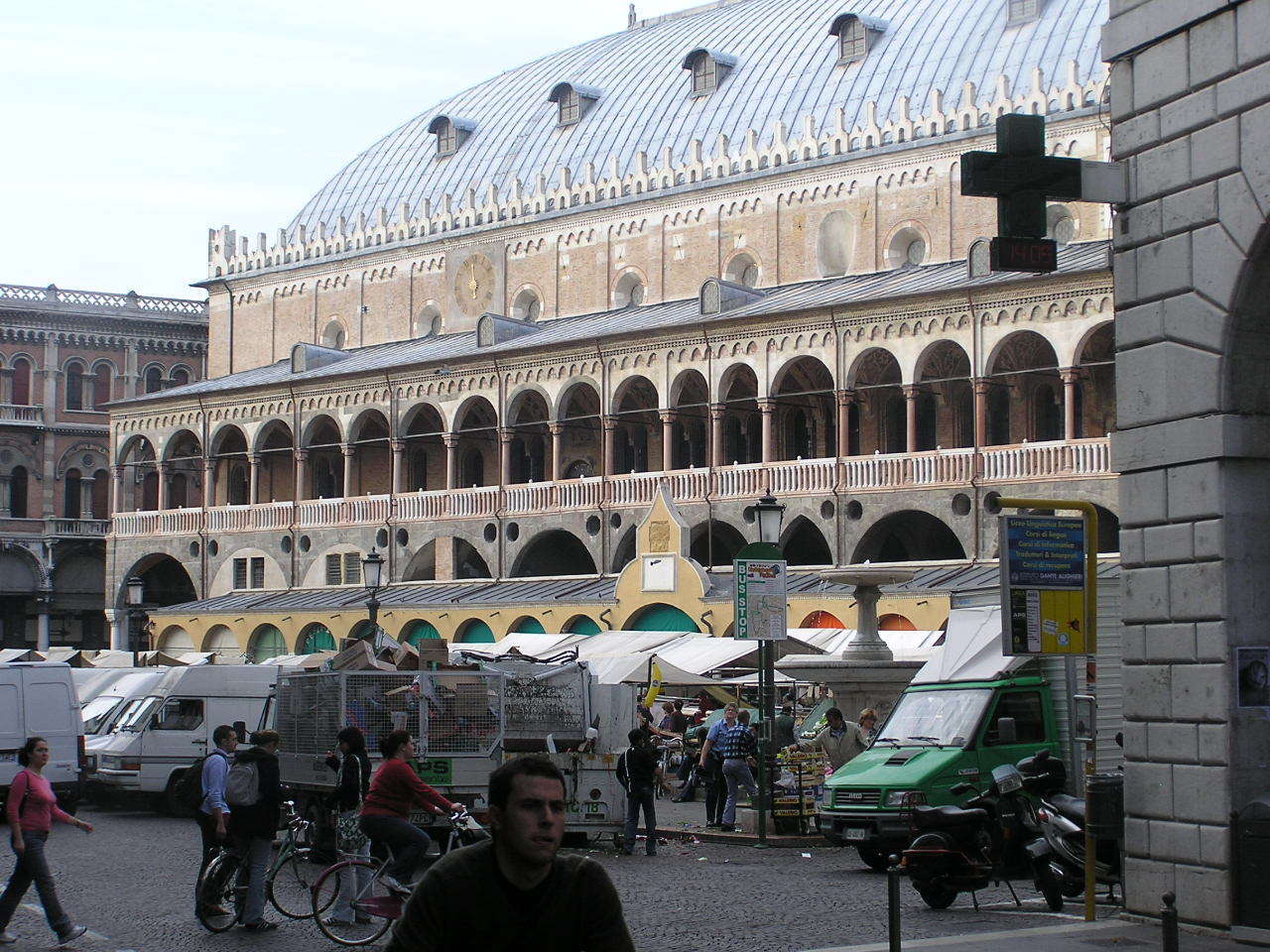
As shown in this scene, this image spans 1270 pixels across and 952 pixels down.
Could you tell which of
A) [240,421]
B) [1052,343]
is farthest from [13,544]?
[1052,343]

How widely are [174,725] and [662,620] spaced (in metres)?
17.5

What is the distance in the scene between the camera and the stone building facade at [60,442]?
71.8 meters

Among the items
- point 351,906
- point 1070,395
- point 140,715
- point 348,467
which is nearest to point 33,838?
point 351,906

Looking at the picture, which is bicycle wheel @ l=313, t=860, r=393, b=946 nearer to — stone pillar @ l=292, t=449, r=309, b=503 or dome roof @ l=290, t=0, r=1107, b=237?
dome roof @ l=290, t=0, r=1107, b=237

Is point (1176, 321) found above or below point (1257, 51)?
below

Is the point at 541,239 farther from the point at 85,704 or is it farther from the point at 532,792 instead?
the point at 532,792

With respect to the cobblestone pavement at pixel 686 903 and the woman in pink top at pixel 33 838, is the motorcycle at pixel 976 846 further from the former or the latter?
the woman in pink top at pixel 33 838

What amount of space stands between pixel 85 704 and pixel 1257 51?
79.1 ft

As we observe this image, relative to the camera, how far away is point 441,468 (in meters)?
55.3

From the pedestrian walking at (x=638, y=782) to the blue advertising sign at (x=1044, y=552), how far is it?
788 centimetres

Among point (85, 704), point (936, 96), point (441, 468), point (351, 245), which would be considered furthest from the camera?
point (351, 245)

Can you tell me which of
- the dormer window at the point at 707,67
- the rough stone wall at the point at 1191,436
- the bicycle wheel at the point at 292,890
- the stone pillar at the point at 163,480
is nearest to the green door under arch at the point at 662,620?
the dormer window at the point at 707,67

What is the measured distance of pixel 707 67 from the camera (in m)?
55.4

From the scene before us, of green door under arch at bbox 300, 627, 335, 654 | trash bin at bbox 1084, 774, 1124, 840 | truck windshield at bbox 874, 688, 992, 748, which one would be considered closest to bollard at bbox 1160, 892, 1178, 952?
trash bin at bbox 1084, 774, 1124, 840
